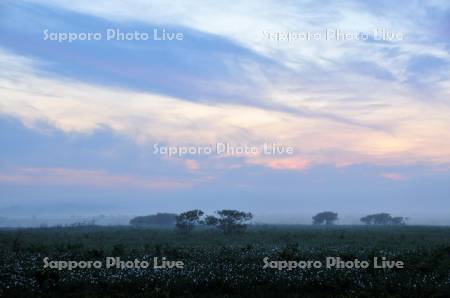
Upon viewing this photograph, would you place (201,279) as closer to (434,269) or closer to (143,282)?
(143,282)

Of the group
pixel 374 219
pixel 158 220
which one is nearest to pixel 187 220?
pixel 158 220

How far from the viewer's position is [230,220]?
58.9m

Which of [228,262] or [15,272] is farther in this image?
[228,262]

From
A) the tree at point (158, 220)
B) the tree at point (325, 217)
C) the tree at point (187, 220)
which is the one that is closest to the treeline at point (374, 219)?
the tree at point (325, 217)

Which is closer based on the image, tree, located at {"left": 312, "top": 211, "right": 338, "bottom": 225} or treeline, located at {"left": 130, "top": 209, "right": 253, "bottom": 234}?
treeline, located at {"left": 130, "top": 209, "right": 253, "bottom": 234}

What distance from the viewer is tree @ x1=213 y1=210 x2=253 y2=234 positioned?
56787 millimetres

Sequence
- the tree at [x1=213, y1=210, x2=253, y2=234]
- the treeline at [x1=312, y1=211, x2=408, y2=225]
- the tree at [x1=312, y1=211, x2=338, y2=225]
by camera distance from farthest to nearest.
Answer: the tree at [x1=312, y1=211, x2=338, y2=225] → the treeline at [x1=312, y1=211, x2=408, y2=225] → the tree at [x1=213, y1=210, x2=253, y2=234]

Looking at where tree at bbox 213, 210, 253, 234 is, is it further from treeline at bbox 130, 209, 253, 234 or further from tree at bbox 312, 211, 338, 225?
tree at bbox 312, 211, 338, 225

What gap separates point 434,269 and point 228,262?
8069mm

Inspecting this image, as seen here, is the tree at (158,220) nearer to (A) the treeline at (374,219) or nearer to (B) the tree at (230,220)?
(A) the treeline at (374,219)

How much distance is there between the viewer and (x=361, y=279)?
17797 millimetres

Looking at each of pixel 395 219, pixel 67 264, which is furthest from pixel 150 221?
pixel 67 264

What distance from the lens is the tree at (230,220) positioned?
5679 centimetres

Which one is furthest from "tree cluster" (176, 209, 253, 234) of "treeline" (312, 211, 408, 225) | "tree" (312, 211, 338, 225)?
"tree" (312, 211, 338, 225)
